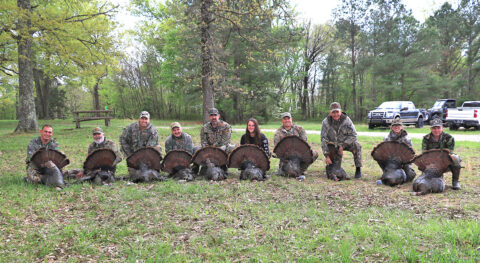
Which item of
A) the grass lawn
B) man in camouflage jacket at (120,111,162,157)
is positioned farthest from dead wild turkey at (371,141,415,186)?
man in camouflage jacket at (120,111,162,157)

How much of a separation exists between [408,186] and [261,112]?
20227 millimetres

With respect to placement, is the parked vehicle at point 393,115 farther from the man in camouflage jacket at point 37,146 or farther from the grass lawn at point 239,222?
the man in camouflage jacket at point 37,146

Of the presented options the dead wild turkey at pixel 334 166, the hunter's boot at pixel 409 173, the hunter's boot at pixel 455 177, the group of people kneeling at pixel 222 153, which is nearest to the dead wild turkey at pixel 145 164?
the group of people kneeling at pixel 222 153

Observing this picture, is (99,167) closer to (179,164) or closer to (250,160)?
(179,164)

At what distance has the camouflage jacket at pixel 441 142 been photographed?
5891 millimetres

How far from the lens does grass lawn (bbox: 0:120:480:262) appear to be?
10.7 ft

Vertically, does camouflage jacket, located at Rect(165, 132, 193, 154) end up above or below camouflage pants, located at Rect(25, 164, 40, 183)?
above

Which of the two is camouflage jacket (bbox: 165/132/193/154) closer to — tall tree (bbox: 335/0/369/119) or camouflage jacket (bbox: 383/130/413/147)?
camouflage jacket (bbox: 383/130/413/147)

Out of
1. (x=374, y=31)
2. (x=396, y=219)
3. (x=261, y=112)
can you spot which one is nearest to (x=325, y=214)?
(x=396, y=219)

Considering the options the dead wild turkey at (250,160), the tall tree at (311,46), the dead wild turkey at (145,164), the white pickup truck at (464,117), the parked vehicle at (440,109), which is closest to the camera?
the dead wild turkey at (145,164)

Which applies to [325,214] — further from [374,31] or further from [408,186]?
[374,31]

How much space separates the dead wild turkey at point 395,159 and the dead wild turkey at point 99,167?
5928mm

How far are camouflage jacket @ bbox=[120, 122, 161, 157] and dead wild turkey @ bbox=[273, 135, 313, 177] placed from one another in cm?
298

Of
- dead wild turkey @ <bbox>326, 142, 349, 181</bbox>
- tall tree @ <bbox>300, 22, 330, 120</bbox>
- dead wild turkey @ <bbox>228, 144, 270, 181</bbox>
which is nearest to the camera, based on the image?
dead wild turkey @ <bbox>228, 144, 270, 181</bbox>
